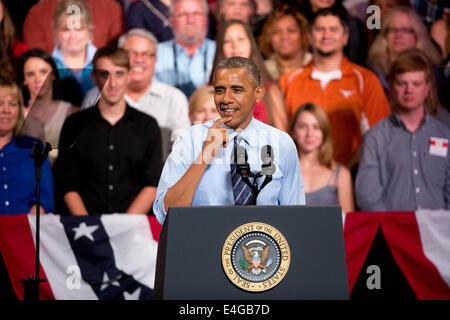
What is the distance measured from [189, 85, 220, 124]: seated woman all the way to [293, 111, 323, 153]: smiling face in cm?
68

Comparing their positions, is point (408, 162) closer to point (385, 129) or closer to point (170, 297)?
point (385, 129)

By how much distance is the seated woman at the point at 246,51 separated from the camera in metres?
5.68

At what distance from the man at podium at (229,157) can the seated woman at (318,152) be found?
269cm

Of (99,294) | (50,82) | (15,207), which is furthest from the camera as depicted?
(15,207)

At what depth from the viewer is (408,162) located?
5.73m

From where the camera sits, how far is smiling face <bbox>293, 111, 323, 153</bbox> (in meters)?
5.66

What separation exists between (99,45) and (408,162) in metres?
2.75

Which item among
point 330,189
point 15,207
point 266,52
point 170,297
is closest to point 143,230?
point 15,207

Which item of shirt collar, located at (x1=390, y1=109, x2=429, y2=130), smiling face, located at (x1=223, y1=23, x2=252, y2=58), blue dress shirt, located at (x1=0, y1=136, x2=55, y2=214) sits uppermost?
smiling face, located at (x1=223, y1=23, x2=252, y2=58)

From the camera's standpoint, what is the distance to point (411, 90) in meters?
5.96

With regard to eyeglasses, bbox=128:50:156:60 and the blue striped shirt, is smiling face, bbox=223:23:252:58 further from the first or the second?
the blue striped shirt

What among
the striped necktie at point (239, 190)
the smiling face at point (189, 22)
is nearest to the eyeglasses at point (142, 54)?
the smiling face at point (189, 22)

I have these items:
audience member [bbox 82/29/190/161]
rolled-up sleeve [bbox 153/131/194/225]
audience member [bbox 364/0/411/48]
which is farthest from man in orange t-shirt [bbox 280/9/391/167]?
rolled-up sleeve [bbox 153/131/194/225]
